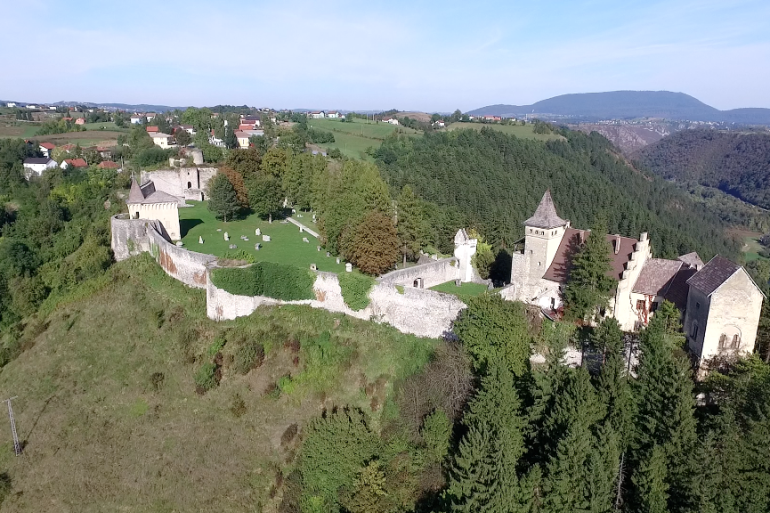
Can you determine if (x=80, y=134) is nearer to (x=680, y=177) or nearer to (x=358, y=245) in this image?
(x=358, y=245)

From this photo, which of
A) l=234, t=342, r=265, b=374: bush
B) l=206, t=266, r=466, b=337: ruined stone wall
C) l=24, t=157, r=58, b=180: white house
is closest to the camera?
l=206, t=266, r=466, b=337: ruined stone wall

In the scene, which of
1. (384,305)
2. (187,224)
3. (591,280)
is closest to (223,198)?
(187,224)

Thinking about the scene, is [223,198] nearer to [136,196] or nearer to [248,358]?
[136,196]

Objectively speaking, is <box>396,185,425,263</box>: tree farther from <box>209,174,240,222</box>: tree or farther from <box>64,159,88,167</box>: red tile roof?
<box>64,159,88,167</box>: red tile roof

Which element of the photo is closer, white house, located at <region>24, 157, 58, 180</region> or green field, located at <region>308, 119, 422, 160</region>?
white house, located at <region>24, 157, 58, 180</region>

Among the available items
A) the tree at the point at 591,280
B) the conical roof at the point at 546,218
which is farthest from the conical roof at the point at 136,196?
→ the tree at the point at 591,280

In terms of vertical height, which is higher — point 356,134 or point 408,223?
point 356,134

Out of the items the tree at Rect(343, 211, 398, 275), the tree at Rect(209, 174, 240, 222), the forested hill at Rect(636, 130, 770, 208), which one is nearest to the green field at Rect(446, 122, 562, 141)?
the forested hill at Rect(636, 130, 770, 208)
